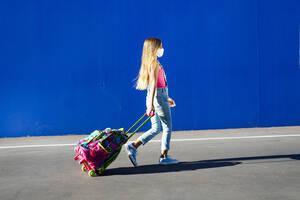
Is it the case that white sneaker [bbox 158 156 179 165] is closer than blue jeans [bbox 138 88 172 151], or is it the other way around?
blue jeans [bbox 138 88 172 151]

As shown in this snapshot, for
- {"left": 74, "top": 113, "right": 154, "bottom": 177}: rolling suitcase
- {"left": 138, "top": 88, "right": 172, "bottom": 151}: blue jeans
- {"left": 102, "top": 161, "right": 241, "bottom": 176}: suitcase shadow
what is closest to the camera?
{"left": 74, "top": 113, "right": 154, "bottom": 177}: rolling suitcase

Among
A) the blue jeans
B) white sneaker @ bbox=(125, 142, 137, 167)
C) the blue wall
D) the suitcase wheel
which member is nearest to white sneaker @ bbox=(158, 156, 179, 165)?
the blue jeans

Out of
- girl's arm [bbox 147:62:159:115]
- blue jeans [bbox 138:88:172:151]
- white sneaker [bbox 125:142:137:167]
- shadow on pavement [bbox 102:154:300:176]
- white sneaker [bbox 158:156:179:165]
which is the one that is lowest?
shadow on pavement [bbox 102:154:300:176]

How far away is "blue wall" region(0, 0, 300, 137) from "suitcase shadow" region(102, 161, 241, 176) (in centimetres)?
309

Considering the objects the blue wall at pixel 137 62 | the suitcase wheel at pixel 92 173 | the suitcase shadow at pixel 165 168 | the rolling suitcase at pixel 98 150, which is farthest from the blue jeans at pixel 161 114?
the blue wall at pixel 137 62

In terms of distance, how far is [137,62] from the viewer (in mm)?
8578

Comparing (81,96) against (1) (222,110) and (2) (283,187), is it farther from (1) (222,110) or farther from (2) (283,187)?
(2) (283,187)

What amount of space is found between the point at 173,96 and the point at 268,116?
211cm

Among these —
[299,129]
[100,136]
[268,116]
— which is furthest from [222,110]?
[100,136]

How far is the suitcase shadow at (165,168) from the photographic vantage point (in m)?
5.27

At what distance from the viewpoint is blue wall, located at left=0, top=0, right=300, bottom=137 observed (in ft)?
27.6

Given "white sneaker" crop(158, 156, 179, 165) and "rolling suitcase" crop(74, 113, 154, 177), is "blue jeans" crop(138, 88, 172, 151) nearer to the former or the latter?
"white sneaker" crop(158, 156, 179, 165)

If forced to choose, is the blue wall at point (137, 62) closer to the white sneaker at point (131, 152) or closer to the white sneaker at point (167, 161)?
the white sneaker at point (167, 161)

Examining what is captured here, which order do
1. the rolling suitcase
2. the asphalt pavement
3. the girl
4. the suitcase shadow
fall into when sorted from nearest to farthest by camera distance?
the asphalt pavement → the rolling suitcase → the suitcase shadow → the girl
